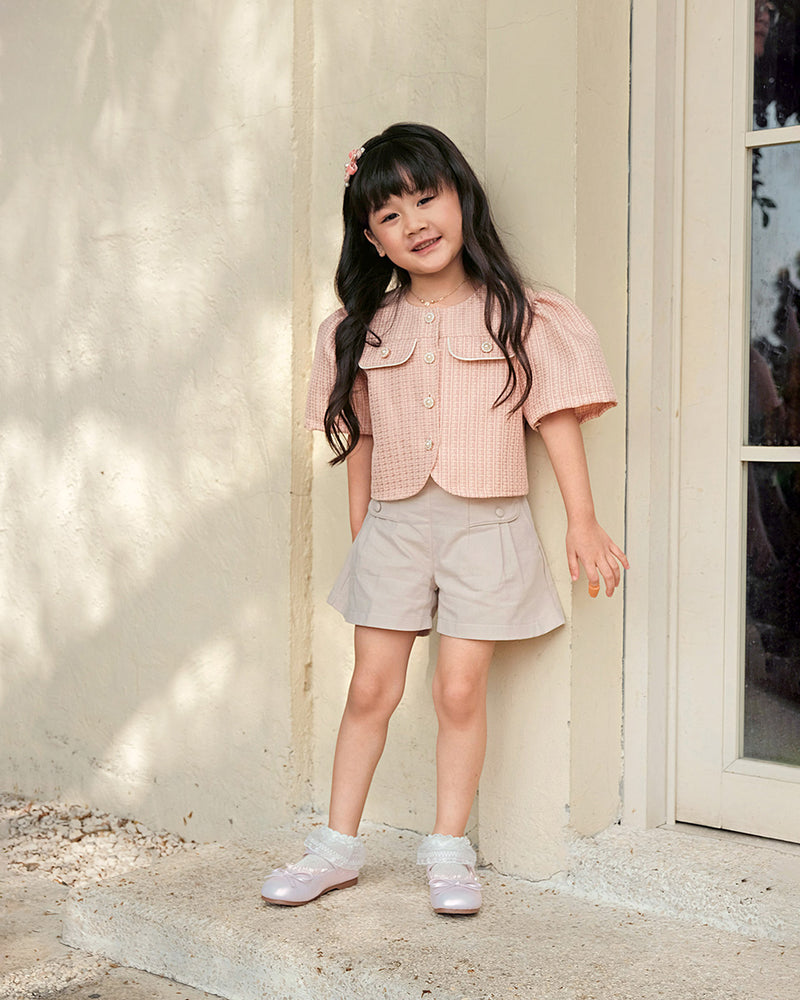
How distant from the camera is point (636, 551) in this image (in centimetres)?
231

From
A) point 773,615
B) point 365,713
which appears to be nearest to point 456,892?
point 365,713

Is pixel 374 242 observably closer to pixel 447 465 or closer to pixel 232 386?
pixel 447 465

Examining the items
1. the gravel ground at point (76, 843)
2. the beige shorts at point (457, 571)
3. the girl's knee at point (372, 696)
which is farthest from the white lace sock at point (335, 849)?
the gravel ground at point (76, 843)

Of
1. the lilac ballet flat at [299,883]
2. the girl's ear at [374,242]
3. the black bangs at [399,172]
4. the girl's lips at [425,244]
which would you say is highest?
the black bangs at [399,172]

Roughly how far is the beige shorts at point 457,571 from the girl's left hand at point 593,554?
0.30 ft

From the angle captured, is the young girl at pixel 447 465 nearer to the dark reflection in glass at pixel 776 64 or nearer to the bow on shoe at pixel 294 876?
the bow on shoe at pixel 294 876

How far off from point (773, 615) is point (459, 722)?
67cm

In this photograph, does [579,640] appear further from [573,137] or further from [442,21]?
[442,21]

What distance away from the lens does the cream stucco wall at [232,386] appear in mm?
2238

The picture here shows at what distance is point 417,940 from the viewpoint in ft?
6.57

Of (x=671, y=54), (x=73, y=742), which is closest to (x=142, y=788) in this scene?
(x=73, y=742)

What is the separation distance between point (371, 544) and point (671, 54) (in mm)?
1166

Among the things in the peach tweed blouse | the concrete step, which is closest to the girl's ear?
the peach tweed blouse

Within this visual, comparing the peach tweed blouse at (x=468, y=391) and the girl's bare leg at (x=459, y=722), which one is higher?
the peach tweed blouse at (x=468, y=391)
